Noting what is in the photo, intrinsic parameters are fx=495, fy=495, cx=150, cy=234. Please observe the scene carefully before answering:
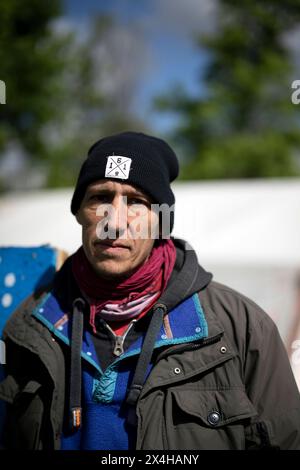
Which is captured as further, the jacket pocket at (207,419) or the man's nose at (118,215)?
Answer: the man's nose at (118,215)

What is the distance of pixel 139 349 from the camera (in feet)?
5.32

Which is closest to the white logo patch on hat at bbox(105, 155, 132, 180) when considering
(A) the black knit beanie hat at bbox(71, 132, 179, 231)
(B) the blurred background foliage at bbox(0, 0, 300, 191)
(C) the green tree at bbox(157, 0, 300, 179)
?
(A) the black knit beanie hat at bbox(71, 132, 179, 231)

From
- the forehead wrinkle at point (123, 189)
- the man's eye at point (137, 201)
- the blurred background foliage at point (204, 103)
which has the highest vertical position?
the blurred background foliage at point (204, 103)

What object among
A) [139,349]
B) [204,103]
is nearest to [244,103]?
[204,103]

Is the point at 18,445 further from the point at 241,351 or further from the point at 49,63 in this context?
the point at 49,63

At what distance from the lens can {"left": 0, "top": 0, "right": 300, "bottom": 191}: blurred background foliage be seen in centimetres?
1262

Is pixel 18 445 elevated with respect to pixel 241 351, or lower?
lower

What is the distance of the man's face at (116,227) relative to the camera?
1641mm

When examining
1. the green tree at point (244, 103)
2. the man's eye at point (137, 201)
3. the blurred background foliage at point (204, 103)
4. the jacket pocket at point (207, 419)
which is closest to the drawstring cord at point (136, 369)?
the jacket pocket at point (207, 419)

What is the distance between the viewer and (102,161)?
166 cm

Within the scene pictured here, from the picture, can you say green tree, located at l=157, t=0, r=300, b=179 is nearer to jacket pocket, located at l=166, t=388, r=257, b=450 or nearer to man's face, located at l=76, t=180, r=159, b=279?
man's face, located at l=76, t=180, r=159, b=279

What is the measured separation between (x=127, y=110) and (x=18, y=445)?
59.7ft

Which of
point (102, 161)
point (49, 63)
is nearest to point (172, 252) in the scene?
point (102, 161)

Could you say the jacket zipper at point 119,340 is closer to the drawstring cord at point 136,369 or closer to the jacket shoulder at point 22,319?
the drawstring cord at point 136,369
